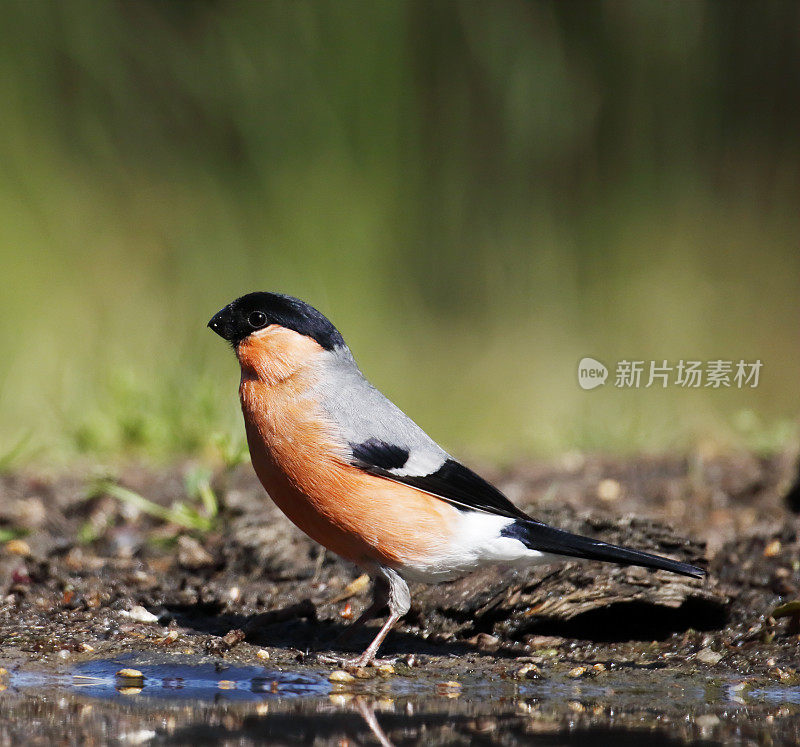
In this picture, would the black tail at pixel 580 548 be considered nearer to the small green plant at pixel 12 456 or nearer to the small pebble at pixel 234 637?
the small pebble at pixel 234 637

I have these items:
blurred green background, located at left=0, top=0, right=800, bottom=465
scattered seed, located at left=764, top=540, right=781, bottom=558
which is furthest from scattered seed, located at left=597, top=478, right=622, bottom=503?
blurred green background, located at left=0, top=0, right=800, bottom=465

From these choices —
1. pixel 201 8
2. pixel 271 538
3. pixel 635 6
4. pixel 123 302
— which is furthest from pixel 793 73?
pixel 271 538

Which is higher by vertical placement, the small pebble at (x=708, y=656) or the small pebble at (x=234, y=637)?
the small pebble at (x=708, y=656)

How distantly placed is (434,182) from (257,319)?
16.9 ft

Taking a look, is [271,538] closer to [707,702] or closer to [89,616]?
[89,616]

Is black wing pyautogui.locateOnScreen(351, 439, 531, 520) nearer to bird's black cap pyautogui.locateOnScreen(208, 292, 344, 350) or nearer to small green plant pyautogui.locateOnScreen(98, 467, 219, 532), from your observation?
bird's black cap pyautogui.locateOnScreen(208, 292, 344, 350)

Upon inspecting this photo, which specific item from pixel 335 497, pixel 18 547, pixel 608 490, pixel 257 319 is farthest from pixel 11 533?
pixel 608 490

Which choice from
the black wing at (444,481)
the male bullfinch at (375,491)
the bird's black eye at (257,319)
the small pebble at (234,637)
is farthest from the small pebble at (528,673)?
the bird's black eye at (257,319)

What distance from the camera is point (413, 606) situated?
404cm

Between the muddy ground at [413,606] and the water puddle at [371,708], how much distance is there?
0.10m

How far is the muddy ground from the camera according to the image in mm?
3498

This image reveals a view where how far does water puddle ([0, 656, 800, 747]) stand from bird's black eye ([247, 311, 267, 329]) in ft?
4.02

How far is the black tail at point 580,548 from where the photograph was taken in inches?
135

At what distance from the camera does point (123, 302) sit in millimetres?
8641
